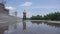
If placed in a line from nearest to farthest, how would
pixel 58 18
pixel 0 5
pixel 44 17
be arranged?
pixel 0 5 < pixel 58 18 < pixel 44 17

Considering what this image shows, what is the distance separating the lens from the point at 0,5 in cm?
2808

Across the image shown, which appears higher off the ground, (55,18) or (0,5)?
(0,5)

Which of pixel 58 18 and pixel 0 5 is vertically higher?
pixel 0 5

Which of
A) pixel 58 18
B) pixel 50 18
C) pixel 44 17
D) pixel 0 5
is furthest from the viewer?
pixel 44 17

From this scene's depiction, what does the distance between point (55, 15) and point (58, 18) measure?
59.6 inches

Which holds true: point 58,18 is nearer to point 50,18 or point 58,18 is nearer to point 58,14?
point 58,14

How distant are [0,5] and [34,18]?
3501cm

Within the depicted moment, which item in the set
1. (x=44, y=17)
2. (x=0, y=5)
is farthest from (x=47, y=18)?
(x=0, y=5)

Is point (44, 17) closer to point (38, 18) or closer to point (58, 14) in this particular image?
point (38, 18)

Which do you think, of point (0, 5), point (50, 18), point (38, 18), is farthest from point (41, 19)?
point (0, 5)

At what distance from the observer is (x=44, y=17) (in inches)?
2330

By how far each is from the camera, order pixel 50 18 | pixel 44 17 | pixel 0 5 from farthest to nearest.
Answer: pixel 44 17 → pixel 50 18 → pixel 0 5

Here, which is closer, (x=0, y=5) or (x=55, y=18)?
(x=0, y=5)

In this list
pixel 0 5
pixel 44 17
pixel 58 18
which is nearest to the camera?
pixel 0 5
